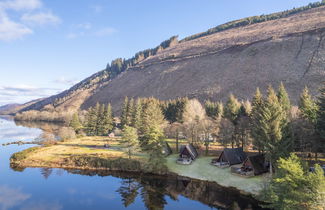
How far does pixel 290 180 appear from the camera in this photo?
2075 centimetres

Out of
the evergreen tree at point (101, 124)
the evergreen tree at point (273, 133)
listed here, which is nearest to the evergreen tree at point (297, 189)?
the evergreen tree at point (273, 133)

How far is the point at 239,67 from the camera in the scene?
128m

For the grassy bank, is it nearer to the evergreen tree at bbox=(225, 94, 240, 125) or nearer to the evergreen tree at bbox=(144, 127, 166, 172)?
the evergreen tree at bbox=(144, 127, 166, 172)

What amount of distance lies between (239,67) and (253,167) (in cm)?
10385

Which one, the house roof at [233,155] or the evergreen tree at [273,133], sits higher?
the evergreen tree at [273,133]

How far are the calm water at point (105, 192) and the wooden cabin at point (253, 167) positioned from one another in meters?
5.79

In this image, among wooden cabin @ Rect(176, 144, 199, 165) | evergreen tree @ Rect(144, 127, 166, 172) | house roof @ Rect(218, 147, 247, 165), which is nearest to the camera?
house roof @ Rect(218, 147, 247, 165)

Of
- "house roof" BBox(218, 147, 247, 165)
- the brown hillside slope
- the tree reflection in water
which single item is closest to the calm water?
the tree reflection in water

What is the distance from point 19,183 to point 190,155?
34.2 metres

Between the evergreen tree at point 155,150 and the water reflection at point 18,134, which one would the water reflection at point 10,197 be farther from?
the water reflection at point 18,134

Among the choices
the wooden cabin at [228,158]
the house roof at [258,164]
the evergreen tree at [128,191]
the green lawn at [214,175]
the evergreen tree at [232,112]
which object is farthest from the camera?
the evergreen tree at [232,112]

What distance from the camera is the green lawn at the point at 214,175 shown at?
32.2 m

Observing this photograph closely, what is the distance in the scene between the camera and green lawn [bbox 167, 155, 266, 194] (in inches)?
1267

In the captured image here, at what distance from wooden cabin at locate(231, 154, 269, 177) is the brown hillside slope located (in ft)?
207
